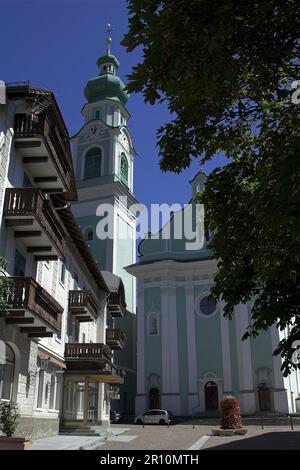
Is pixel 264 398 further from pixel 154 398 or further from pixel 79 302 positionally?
pixel 79 302

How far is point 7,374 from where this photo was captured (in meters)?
17.1

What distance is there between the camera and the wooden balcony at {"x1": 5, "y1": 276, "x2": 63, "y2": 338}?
15.7m

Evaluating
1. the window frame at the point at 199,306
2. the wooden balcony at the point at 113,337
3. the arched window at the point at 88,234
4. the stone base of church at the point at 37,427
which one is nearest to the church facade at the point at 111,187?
the arched window at the point at 88,234

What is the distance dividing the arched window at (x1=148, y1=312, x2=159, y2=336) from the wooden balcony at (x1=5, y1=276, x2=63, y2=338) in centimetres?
3089

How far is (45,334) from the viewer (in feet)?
60.4

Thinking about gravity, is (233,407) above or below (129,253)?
below

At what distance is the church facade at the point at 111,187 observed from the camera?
2042 inches

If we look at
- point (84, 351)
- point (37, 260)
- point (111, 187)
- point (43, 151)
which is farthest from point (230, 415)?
point (111, 187)

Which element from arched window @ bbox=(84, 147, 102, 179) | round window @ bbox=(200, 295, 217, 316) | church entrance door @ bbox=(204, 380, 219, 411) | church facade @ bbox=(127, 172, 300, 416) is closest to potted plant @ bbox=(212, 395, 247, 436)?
church facade @ bbox=(127, 172, 300, 416)

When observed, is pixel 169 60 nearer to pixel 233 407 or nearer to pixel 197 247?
pixel 233 407

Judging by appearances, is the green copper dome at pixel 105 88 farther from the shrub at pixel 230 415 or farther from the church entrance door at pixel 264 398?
the shrub at pixel 230 415
